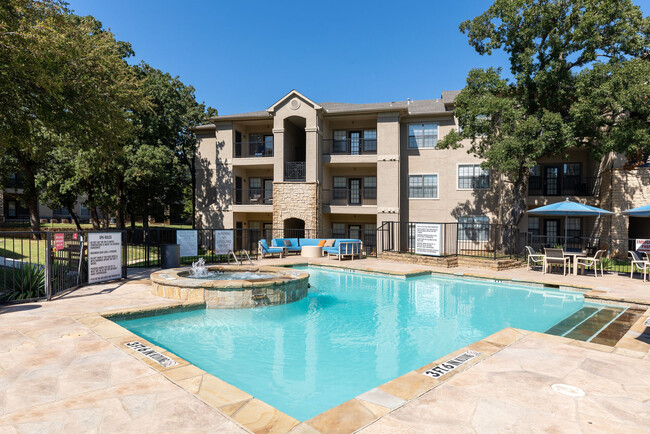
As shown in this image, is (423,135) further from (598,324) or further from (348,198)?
(598,324)

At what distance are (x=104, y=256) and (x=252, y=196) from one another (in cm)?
1595

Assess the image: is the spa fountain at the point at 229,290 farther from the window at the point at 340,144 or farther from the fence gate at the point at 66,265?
the window at the point at 340,144

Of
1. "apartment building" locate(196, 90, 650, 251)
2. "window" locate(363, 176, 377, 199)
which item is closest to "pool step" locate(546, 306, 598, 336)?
"apartment building" locate(196, 90, 650, 251)

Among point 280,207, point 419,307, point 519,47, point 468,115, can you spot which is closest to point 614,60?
point 519,47

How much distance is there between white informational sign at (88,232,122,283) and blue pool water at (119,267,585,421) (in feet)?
11.4

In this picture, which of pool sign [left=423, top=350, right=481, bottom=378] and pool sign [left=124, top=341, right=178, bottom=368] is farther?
pool sign [left=124, top=341, right=178, bottom=368]

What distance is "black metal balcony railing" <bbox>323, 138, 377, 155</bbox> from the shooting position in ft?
76.8

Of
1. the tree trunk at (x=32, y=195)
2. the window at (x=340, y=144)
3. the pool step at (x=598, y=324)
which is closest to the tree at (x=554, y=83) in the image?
the window at (x=340, y=144)

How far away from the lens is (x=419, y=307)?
348 inches

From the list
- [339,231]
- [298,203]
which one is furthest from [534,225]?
[298,203]

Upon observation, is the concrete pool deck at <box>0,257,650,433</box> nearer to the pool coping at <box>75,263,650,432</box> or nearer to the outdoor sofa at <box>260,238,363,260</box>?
the pool coping at <box>75,263,650,432</box>

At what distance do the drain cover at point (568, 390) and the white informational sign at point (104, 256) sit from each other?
9956 mm

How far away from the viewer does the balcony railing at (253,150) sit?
24.4m

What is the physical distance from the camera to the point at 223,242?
14.8m
